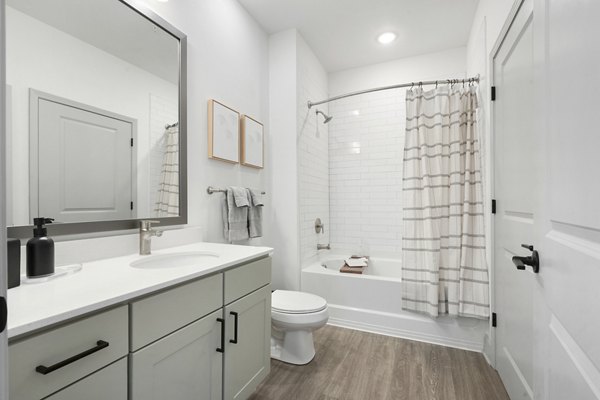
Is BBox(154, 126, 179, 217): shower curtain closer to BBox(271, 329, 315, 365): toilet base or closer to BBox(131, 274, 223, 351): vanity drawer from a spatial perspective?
BBox(131, 274, 223, 351): vanity drawer

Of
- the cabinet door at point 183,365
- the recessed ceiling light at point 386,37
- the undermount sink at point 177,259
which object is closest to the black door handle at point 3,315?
the cabinet door at point 183,365

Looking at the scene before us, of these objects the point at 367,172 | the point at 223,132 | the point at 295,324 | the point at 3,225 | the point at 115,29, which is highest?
the point at 115,29

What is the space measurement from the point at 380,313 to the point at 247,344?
1.44 meters

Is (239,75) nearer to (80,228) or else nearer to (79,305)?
(80,228)

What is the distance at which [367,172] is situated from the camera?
11.0ft


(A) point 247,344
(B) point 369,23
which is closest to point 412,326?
(A) point 247,344

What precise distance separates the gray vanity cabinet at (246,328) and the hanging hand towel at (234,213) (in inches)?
22.0

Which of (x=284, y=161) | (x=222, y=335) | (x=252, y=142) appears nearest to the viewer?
(x=222, y=335)

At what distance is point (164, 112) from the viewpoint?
160 cm

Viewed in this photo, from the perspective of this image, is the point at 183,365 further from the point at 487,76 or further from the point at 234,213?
the point at 487,76

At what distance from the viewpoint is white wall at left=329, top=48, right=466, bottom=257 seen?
3.19 m

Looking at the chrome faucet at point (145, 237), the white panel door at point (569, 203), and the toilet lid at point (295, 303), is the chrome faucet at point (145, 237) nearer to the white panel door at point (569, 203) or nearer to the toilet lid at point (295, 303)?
the toilet lid at point (295, 303)

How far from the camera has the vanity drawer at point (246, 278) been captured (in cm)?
128

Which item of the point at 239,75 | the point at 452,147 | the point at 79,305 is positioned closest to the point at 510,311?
the point at 452,147
